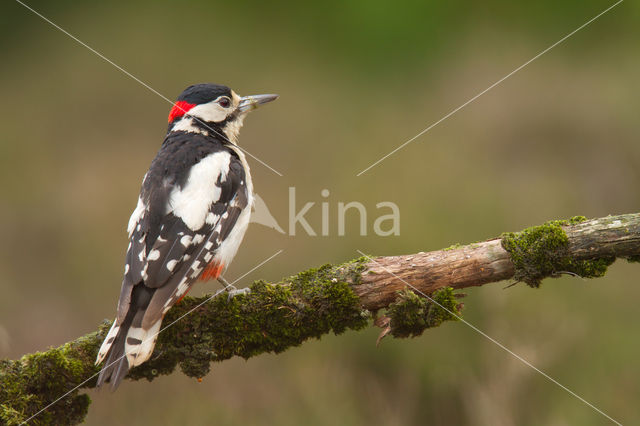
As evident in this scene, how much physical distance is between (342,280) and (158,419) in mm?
2009

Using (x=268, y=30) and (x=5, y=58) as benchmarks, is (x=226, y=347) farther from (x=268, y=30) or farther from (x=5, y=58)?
(x=5, y=58)

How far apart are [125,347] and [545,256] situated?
218cm

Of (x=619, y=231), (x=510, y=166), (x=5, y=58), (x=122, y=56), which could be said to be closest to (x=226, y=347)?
(x=619, y=231)

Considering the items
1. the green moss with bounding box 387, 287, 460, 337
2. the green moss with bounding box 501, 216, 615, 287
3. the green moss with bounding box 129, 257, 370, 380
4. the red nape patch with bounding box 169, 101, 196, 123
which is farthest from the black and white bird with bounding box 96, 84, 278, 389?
the green moss with bounding box 501, 216, 615, 287

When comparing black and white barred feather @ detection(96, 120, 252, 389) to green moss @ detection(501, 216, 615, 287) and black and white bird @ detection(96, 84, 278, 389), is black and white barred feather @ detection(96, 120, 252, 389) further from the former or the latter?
green moss @ detection(501, 216, 615, 287)

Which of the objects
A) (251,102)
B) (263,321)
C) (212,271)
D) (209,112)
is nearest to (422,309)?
(263,321)

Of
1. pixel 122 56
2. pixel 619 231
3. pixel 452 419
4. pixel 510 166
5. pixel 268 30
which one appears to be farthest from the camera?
pixel 268 30

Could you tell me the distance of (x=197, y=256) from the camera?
143 inches

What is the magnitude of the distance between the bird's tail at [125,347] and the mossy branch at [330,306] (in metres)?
0.20


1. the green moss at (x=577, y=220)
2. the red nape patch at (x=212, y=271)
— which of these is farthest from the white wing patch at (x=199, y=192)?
the green moss at (x=577, y=220)

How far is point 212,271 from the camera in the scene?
3.84 m

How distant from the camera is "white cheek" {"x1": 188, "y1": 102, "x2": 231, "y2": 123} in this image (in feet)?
15.4

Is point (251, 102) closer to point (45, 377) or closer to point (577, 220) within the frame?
point (45, 377)

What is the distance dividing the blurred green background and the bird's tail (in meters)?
1.40
